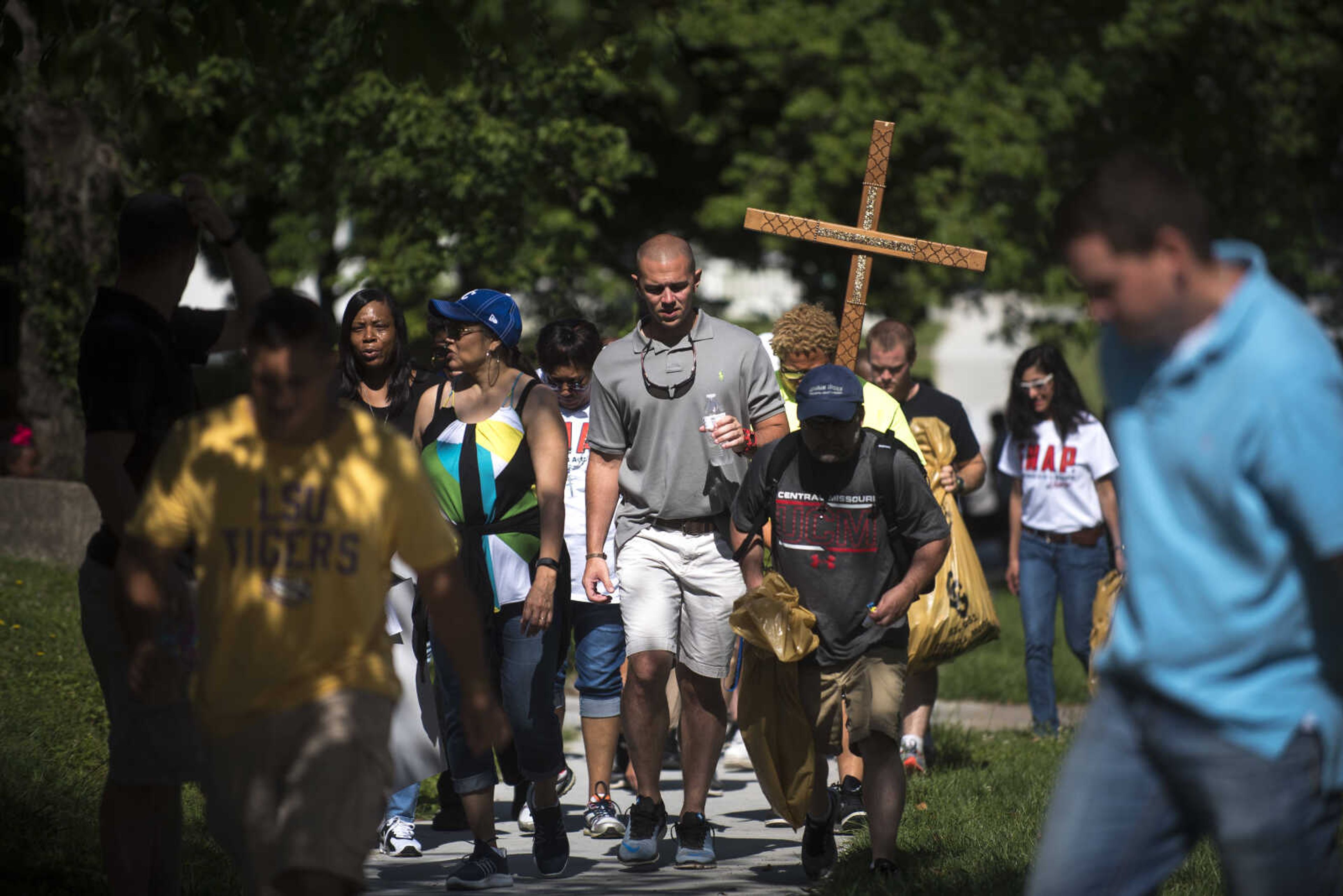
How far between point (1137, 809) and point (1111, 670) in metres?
0.27

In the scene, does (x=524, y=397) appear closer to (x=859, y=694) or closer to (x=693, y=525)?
(x=693, y=525)

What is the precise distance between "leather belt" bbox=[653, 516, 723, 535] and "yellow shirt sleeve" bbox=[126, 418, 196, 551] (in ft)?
9.39

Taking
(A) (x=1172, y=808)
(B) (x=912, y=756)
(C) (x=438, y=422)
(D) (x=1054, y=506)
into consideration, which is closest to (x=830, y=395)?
(C) (x=438, y=422)

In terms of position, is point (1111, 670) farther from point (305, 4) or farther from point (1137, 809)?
point (305, 4)

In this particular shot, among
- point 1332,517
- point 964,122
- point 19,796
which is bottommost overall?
point 19,796

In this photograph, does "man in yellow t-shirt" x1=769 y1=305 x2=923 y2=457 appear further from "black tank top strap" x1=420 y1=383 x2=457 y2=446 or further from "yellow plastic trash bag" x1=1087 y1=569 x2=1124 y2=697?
"yellow plastic trash bag" x1=1087 y1=569 x2=1124 y2=697

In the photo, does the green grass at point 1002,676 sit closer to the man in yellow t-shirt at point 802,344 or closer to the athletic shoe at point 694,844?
the man in yellow t-shirt at point 802,344

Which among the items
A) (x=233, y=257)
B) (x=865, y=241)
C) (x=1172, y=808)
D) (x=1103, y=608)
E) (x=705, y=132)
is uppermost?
(x=705, y=132)

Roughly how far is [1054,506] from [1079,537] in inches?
8.6

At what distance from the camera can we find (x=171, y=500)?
Answer: 12.3 ft

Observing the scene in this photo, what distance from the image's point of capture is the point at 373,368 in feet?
22.6

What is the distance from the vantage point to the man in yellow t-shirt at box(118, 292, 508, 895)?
368cm

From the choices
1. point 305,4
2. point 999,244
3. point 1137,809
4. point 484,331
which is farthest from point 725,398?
point 999,244

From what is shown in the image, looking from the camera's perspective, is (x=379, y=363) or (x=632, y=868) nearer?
(x=632, y=868)
